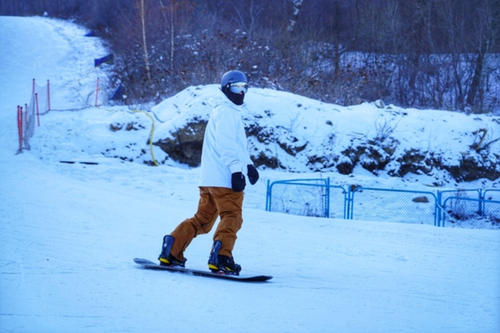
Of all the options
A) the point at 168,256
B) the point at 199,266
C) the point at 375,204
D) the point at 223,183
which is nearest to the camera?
the point at 223,183

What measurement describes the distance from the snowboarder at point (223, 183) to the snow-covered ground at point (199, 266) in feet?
0.89

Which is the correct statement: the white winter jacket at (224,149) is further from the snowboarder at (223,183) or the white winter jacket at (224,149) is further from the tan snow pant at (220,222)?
the tan snow pant at (220,222)

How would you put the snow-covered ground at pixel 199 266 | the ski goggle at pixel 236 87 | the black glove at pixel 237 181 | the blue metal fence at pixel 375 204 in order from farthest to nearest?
the blue metal fence at pixel 375 204
the ski goggle at pixel 236 87
the black glove at pixel 237 181
the snow-covered ground at pixel 199 266

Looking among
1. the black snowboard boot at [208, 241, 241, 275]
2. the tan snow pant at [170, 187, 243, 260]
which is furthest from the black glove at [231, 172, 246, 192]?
the black snowboard boot at [208, 241, 241, 275]

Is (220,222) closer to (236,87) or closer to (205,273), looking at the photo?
(205,273)

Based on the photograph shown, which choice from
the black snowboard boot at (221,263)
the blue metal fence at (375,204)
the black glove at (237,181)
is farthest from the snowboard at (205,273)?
the blue metal fence at (375,204)

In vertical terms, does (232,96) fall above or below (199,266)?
above

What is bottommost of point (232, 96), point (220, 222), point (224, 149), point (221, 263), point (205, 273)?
point (205, 273)

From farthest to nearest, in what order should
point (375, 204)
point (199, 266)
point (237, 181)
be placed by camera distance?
point (375, 204) < point (199, 266) < point (237, 181)

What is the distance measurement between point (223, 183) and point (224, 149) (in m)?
0.30

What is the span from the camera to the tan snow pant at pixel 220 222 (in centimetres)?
500

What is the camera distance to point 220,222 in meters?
5.05

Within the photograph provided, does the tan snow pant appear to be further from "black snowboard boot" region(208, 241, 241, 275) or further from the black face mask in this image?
the black face mask

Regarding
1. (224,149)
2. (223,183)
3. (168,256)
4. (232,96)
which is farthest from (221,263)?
(232,96)
